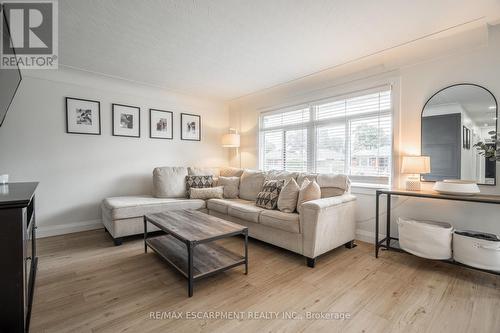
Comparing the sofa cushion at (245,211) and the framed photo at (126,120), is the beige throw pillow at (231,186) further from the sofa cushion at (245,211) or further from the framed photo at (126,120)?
the framed photo at (126,120)

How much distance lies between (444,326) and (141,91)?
469 centimetres

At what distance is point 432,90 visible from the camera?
8.95 ft

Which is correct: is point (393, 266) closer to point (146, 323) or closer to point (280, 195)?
point (280, 195)

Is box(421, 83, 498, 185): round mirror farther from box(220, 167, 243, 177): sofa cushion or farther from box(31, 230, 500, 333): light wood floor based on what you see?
box(220, 167, 243, 177): sofa cushion

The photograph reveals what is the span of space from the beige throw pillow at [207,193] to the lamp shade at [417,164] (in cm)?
263

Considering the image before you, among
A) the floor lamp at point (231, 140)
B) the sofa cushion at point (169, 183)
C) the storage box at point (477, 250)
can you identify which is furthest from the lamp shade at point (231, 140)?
the storage box at point (477, 250)

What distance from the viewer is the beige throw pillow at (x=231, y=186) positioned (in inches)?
158

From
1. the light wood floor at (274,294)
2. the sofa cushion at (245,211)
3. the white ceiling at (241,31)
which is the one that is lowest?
the light wood floor at (274,294)

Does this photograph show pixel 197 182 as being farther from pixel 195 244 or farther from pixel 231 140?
pixel 195 244

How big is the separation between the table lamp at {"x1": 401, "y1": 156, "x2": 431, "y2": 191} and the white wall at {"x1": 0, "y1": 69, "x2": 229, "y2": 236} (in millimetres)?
3722

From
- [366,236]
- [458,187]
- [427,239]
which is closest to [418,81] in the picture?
[458,187]

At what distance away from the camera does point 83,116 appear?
3.58m

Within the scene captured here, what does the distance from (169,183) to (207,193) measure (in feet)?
2.08

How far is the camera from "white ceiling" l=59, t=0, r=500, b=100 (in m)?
1.97
